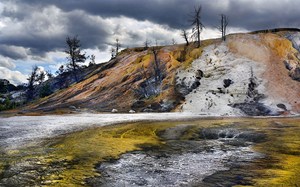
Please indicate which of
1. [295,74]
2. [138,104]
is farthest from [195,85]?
[295,74]

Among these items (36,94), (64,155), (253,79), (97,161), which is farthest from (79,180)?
(36,94)

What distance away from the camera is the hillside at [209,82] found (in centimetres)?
4022

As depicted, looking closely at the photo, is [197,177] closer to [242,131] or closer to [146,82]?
[242,131]

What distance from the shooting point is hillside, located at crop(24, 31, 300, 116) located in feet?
132

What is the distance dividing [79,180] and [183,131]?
12.1m

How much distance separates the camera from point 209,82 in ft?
149

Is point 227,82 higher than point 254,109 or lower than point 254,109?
higher

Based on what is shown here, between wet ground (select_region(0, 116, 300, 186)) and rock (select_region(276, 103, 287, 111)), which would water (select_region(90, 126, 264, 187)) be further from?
rock (select_region(276, 103, 287, 111))

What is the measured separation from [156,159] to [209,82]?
109ft

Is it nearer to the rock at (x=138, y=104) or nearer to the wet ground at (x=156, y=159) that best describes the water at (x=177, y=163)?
the wet ground at (x=156, y=159)

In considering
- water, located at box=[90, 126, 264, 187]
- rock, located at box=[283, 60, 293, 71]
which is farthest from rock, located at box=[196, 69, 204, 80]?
water, located at box=[90, 126, 264, 187]

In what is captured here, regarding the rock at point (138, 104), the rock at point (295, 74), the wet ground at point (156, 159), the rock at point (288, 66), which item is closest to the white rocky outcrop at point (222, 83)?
the rock at point (288, 66)

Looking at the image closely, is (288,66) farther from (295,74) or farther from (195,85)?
(195,85)

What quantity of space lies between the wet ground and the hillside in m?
19.8
